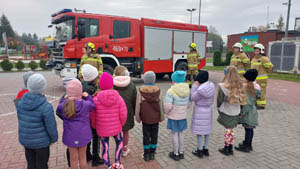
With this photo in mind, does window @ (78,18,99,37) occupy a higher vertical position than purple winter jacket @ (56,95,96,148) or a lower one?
higher

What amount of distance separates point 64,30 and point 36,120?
7136 millimetres

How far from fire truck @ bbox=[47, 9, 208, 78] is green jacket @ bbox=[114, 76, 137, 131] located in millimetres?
5520

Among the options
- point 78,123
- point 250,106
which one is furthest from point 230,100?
point 78,123

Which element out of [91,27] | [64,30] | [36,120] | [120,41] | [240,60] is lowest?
→ [36,120]

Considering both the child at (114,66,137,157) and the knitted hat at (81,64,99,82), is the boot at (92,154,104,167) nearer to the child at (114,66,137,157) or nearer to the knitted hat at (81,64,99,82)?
the child at (114,66,137,157)

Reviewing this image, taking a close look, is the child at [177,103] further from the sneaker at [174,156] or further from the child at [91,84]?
the child at [91,84]

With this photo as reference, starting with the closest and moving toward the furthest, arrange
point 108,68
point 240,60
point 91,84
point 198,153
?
point 91,84, point 198,153, point 240,60, point 108,68

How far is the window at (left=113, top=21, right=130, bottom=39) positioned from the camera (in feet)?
30.1

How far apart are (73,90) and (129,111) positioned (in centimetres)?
115

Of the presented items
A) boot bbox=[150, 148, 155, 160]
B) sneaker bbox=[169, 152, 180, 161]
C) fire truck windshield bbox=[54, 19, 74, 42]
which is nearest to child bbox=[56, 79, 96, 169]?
boot bbox=[150, 148, 155, 160]

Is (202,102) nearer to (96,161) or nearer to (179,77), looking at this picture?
(179,77)

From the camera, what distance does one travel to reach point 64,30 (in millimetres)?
8664

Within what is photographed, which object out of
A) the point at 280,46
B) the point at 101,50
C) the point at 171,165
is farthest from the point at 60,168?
the point at 280,46

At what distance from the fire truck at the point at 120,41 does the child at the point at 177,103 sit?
234 inches
